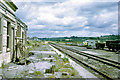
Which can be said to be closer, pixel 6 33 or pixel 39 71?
pixel 39 71

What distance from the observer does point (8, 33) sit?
27.3ft

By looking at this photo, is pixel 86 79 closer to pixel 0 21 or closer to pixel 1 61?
pixel 1 61

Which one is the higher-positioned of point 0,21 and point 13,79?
point 0,21

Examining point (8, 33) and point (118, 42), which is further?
point (118, 42)

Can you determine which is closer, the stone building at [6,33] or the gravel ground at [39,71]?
the gravel ground at [39,71]

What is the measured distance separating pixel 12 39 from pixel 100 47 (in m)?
21.7

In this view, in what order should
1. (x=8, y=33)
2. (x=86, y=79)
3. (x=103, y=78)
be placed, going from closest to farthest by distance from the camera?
(x=86, y=79) < (x=103, y=78) < (x=8, y=33)

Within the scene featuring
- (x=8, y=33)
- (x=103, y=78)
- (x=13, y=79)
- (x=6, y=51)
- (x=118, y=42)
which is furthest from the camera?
(x=118, y=42)

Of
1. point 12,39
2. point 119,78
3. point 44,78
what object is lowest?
point 119,78

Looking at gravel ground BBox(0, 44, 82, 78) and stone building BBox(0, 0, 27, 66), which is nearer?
gravel ground BBox(0, 44, 82, 78)

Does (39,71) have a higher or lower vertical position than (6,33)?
lower

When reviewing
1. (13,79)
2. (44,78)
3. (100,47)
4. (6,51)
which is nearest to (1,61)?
(6,51)

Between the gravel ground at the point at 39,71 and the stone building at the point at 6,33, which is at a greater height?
the stone building at the point at 6,33

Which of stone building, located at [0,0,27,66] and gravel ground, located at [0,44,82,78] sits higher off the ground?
stone building, located at [0,0,27,66]
